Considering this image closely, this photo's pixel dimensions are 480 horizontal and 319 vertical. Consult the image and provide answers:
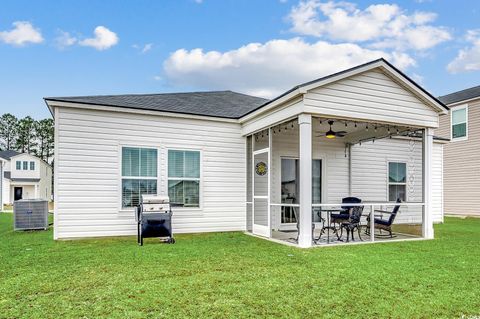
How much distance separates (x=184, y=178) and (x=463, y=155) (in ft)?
43.8

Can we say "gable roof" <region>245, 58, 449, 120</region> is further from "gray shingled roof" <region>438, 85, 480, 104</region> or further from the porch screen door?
"gray shingled roof" <region>438, 85, 480, 104</region>

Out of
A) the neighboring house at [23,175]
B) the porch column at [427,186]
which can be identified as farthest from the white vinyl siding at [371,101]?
the neighboring house at [23,175]

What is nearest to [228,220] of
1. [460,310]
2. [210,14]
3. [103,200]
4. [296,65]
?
[103,200]

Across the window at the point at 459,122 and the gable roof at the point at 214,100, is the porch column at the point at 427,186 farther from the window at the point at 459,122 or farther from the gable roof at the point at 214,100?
the window at the point at 459,122

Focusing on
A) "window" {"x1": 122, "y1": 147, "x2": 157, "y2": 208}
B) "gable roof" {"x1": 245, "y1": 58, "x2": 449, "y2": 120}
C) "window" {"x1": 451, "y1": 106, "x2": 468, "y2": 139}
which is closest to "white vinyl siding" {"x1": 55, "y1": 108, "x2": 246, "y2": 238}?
"window" {"x1": 122, "y1": 147, "x2": 157, "y2": 208}

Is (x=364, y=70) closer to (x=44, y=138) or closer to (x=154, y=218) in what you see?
(x=154, y=218)

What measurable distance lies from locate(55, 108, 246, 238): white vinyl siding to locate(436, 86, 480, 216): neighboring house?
11.6 metres

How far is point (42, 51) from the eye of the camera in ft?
50.8

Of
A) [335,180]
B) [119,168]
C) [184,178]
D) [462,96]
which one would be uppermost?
[462,96]

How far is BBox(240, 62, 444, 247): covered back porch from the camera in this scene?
689 cm

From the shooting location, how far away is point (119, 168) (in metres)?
7.98

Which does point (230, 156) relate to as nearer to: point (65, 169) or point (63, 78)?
point (65, 169)

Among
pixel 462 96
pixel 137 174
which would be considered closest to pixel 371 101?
pixel 137 174

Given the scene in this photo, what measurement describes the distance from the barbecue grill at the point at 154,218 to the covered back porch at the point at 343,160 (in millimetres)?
2257
